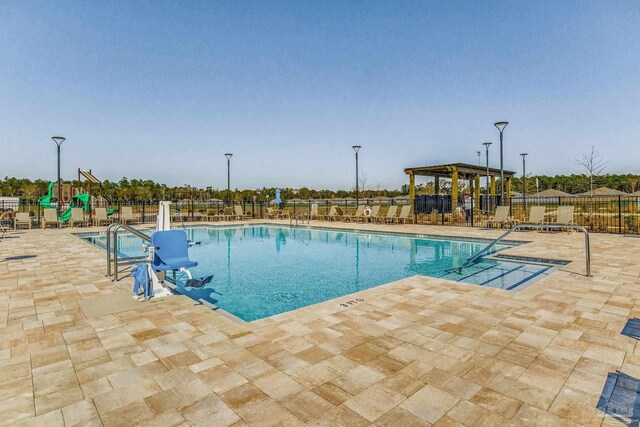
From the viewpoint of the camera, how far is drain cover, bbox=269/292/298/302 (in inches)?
216

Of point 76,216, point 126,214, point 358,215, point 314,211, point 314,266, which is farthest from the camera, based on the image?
point 314,211

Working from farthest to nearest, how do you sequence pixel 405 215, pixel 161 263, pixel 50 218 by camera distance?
pixel 405 215 → pixel 50 218 → pixel 161 263

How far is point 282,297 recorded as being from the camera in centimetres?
562

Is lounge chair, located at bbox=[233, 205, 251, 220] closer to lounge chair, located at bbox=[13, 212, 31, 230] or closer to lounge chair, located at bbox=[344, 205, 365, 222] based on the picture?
lounge chair, located at bbox=[344, 205, 365, 222]

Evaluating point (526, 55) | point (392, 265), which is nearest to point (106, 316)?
point (392, 265)

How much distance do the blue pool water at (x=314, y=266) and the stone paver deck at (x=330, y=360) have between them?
129 centimetres

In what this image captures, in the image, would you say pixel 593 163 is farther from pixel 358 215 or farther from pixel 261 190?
pixel 261 190

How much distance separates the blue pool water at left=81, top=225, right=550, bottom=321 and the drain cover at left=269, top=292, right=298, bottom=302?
0.02 metres

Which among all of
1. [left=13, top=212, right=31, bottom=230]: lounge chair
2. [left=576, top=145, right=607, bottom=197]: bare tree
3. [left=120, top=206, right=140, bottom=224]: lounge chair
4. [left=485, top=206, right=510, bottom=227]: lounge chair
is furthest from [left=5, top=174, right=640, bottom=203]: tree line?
[left=13, top=212, right=31, bottom=230]: lounge chair

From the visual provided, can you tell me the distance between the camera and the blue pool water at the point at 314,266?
5.62 meters

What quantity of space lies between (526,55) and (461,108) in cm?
497

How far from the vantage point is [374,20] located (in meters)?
12.4

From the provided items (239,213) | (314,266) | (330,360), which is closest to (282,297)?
(314,266)

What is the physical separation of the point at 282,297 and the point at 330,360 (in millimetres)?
3077
